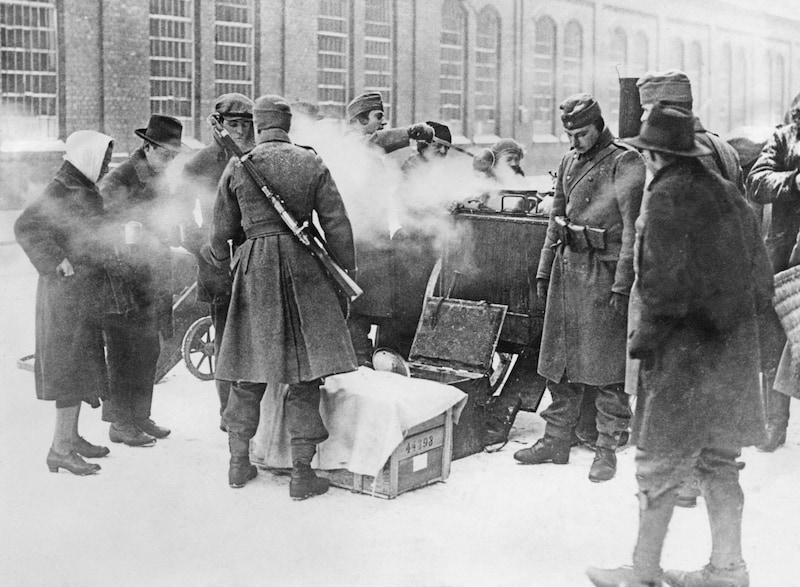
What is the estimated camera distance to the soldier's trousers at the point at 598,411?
5695 mm

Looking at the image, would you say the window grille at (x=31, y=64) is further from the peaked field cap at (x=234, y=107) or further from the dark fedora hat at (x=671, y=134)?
the dark fedora hat at (x=671, y=134)

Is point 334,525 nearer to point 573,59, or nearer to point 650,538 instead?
point 650,538

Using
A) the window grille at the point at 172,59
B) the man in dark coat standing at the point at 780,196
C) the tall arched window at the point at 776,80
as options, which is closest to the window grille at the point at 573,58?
the tall arched window at the point at 776,80

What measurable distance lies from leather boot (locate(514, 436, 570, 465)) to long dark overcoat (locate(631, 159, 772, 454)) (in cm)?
194

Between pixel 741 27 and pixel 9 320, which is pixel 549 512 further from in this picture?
pixel 741 27

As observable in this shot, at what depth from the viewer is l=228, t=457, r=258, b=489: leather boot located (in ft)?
17.7

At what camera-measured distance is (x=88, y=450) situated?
19.1ft

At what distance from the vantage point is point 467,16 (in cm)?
2203

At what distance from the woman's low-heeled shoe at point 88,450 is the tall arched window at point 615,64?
41.9 feet

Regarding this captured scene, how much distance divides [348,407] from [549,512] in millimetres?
1192

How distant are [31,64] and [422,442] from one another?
1258 centimetres

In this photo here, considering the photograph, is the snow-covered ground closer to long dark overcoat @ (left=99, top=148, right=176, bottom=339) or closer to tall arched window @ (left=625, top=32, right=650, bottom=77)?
long dark overcoat @ (left=99, top=148, right=176, bottom=339)

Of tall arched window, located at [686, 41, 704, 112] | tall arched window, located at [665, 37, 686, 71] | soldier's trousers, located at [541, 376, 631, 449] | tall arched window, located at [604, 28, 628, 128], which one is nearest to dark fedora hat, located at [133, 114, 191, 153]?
soldier's trousers, located at [541, 376, 631, 449]

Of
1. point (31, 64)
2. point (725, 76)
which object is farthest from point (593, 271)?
point (31, 64)
